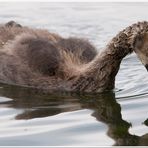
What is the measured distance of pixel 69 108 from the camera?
956 centimetres

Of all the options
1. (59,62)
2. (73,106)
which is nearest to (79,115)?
(73,106)

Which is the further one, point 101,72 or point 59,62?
point 59,62

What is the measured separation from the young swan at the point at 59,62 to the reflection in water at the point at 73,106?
202mm

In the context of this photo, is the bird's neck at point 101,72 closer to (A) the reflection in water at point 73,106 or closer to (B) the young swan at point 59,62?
(B) the young swan at point 59,62

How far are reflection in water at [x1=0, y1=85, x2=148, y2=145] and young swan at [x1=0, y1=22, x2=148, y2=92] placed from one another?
20 cm

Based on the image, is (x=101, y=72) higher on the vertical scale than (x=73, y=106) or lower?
higher

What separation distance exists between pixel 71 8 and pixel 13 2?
2246mm

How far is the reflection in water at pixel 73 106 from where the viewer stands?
8289 millimetres

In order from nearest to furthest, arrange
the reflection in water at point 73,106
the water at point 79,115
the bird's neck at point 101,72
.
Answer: the water at point 79,115 < the reflection in water at point 73,106 < the bird's neck at point 101,72

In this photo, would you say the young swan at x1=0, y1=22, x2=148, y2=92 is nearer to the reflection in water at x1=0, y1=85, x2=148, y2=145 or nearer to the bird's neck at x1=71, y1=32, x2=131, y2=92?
the bird's neck at x1=71, y1=32, x2=131, y2=92

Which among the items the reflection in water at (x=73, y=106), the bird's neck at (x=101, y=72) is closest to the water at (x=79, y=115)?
the reflection in water at (x=73, y=106)

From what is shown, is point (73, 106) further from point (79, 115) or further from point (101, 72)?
point (101, 72)

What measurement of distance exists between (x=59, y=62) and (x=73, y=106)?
3.91ft

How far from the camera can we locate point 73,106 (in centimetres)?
972
